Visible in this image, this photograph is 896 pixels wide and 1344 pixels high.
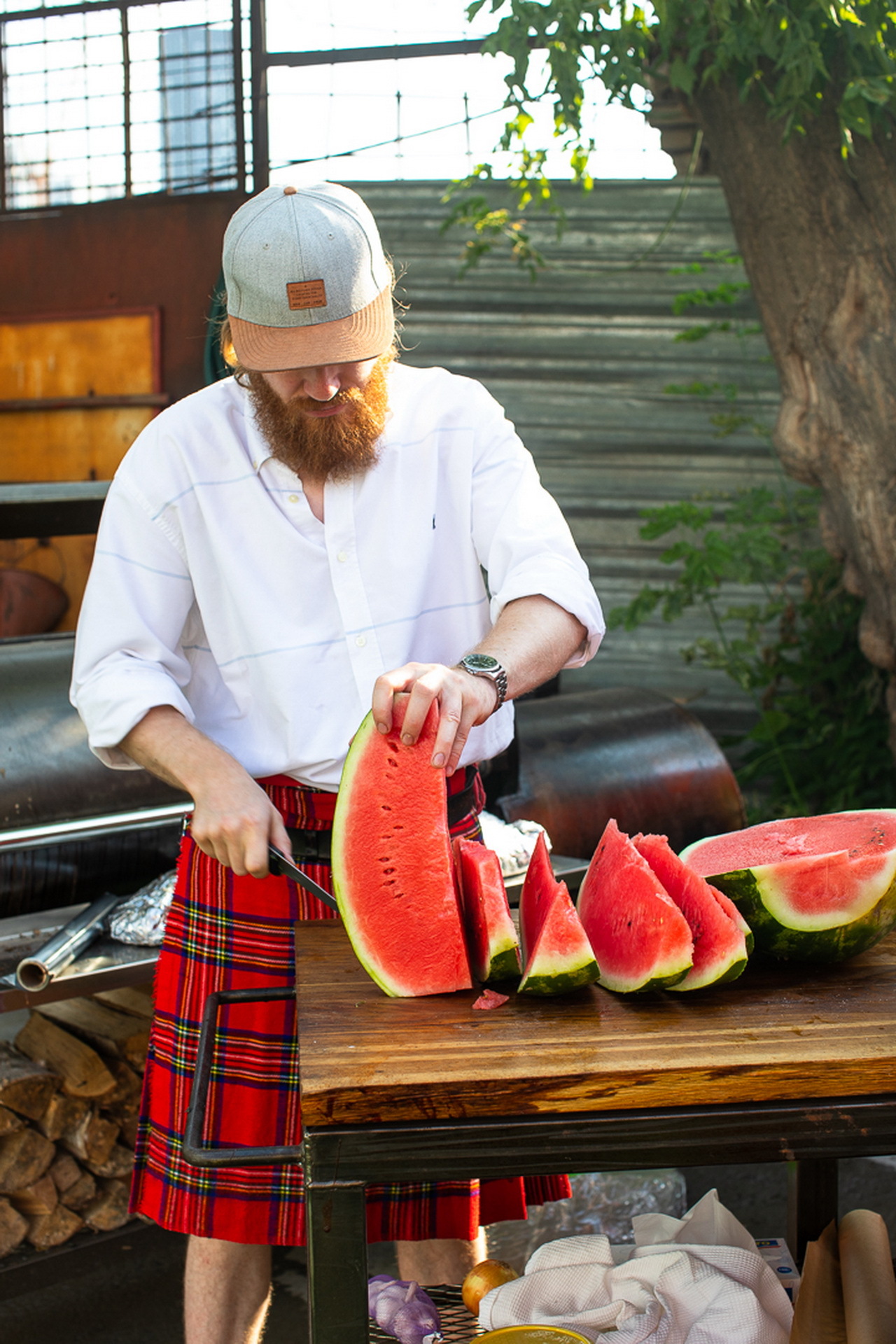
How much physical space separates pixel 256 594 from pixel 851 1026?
1169 millimetres

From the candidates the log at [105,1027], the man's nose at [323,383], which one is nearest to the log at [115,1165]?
the log at [105,1027]

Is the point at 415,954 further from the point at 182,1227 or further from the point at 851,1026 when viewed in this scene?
the point at 182,1227

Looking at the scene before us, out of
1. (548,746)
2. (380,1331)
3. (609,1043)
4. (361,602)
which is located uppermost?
(361,602)

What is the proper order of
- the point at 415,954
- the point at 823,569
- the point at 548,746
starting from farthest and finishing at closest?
the point at 823,569 < the point at 548,746 < the point at 415,954

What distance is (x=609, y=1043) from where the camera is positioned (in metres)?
1.31

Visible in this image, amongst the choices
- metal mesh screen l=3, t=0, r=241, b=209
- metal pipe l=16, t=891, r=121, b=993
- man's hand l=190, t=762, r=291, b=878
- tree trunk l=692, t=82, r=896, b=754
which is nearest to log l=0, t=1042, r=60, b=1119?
metal pipe l=16, t=891, r=121, b=993

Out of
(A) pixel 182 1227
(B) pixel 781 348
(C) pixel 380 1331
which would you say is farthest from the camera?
(B) pixel 781 348

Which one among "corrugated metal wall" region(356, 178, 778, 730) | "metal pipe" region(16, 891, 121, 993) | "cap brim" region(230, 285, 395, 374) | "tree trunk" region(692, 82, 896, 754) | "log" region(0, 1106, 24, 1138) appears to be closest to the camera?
"cap brim" region(230, 285, 395, 374)

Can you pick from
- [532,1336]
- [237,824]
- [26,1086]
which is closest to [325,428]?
[237,824]

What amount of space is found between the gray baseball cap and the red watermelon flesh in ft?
3.14

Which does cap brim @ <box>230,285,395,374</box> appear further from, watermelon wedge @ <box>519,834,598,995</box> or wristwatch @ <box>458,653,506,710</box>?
watermelon wedge @ <box>519,834,598,995</box>

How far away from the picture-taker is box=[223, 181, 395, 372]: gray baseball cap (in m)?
1.91

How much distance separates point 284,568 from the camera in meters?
2.08

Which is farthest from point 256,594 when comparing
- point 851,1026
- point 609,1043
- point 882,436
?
point 882,436
